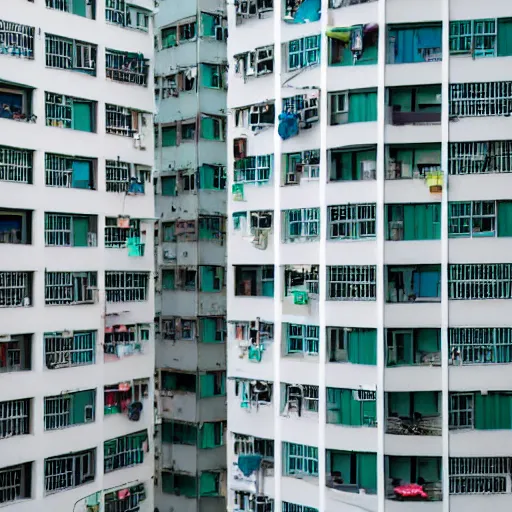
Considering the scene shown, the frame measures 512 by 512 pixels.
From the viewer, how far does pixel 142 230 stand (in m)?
23.2

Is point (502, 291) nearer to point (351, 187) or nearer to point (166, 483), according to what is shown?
point (351, 187)

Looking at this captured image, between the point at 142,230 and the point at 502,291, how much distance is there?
8.74m

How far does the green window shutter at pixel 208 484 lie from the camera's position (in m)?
27.3

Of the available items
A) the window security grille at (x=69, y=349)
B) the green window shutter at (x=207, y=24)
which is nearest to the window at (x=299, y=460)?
the window security grille at (x=69, y=349)

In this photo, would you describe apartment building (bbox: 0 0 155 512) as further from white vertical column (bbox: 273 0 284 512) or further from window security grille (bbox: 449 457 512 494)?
window security grille (bbox: 449 457 512 494)

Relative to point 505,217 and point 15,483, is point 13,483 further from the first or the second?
point 505,217

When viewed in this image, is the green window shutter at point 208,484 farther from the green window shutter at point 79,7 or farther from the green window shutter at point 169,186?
the green window shutter at point 79,7

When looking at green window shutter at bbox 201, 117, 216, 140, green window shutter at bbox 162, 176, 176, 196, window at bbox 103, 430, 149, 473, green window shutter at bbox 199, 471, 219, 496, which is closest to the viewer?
window at bbox 103, 430, 149, 473

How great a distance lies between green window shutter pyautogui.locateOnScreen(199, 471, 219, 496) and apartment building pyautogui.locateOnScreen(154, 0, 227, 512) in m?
0.03

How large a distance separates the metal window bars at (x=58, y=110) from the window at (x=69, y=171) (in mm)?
754

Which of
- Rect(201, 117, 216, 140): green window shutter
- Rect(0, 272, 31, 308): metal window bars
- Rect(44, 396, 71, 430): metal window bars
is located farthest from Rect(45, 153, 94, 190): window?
Rect(201, 117, 216, 140): green window shutter

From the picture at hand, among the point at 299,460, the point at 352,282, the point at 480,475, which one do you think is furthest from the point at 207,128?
the point at 480,475

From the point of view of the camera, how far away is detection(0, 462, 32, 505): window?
20.0m

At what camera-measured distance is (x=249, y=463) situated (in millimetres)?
22094
